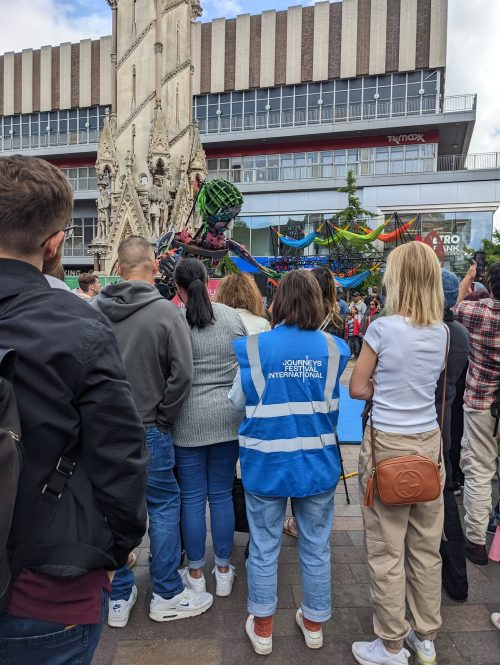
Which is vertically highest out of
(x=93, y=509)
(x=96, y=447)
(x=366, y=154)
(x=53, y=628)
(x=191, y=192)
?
(x=366, y=154)

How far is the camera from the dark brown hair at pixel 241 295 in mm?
3873

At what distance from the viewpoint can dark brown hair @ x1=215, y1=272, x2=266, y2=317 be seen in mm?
3873

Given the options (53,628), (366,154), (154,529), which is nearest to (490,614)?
(154,529)

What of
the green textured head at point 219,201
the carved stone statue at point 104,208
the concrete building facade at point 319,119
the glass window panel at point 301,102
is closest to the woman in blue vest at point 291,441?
the green textured head at point 219,201

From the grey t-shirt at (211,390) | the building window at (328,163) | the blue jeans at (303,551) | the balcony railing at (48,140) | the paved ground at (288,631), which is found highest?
→ the balcony railing at (48,140)

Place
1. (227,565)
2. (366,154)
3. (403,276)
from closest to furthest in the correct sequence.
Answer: (403,276) < (227,565) < (366,154)

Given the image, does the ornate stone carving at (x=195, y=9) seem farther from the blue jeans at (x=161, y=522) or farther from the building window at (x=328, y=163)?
the blue jeans at (x=161, y=522)

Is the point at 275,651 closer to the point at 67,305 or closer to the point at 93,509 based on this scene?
the point at 93,509

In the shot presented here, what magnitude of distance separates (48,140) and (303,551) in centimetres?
4711

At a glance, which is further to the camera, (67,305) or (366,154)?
(366,154)

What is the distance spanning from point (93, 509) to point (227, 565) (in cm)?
220

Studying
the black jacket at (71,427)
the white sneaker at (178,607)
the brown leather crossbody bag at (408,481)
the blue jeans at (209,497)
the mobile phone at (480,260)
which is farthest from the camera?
the mobile phone at (480,260)

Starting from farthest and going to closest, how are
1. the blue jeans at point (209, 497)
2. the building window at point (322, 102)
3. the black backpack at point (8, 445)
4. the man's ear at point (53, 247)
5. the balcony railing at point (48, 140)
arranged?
the balcony railing at point (48, 140), the building window at point (322, 102), the blue jeans at point (209, 497), the man's ear at point (53, 247), the black backpack at point (8, 445)

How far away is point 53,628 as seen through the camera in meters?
1.40
